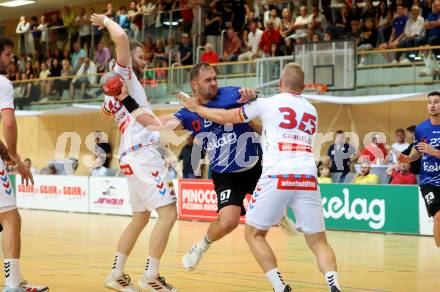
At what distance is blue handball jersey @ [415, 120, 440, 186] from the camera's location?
11.5 meters

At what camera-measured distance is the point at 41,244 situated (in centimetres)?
Answer: 1509

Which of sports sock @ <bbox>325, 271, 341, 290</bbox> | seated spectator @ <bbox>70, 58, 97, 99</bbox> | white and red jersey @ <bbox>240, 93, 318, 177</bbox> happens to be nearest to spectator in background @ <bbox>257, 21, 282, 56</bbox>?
seated spectator @ <bbox>70, 58, 97, 99</bbox>

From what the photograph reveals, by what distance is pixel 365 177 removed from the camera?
1917cm

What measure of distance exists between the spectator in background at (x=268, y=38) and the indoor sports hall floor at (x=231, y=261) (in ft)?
23.5

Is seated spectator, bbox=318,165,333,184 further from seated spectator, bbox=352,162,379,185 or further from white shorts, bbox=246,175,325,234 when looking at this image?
white shorts, bbox=246,175,325,234

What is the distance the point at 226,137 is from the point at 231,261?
11.9 feet

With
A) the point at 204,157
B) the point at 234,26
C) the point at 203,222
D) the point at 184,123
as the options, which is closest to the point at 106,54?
the point at 234,26

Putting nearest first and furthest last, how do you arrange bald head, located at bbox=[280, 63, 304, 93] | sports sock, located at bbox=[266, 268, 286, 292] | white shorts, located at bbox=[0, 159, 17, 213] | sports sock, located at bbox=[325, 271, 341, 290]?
1. sports sock, located at bbox=[325, 271, 341, 290]
2. sports sock, located at bbox=[266, 268, 286, 292]
3. bald head, located at bbox=[280, 63, 304, 93]
4. white shorts, located at bbox=[0, 159, 17, 213]

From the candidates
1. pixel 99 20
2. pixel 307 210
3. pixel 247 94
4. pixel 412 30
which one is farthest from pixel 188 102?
pixel 412 30

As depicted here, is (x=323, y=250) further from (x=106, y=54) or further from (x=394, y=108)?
(x=106, y=54)

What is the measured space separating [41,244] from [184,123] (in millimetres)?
6610

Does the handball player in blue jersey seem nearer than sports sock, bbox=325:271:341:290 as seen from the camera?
No

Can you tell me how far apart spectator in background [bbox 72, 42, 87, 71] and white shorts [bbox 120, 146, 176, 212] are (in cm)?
2153

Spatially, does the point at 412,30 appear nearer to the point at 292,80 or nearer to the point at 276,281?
the point at 292,80
